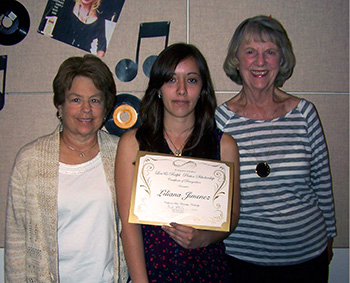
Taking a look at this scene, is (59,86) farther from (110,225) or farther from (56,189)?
(110,225)

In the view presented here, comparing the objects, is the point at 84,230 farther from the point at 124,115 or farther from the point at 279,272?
the point at 279,272

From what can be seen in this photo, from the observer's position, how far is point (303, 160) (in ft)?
4.95

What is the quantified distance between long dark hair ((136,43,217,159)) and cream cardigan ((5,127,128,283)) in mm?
290

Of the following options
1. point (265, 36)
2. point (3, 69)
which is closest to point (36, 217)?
point (3, 69)

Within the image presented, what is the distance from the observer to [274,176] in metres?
1.50

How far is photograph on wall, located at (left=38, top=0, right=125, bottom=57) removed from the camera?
1.92 metres

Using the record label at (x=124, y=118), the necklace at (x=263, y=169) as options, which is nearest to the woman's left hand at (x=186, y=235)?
the necklace at (x=263, y=169)

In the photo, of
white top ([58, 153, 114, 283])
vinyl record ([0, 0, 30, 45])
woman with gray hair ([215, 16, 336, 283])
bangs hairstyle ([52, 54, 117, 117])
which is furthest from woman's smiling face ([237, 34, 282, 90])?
vinyl record ([0, 0, 30, 45])

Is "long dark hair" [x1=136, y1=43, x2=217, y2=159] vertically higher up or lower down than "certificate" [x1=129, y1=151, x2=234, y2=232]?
higher up

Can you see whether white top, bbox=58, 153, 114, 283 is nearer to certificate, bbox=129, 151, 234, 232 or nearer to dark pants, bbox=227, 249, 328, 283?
certificate, bbox=129, 151, 234, 232

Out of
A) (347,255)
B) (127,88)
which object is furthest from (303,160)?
(127,88)

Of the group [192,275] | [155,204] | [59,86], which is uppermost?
[59,86]

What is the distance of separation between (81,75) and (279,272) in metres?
1.50

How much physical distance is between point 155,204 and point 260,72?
935 millimetres
